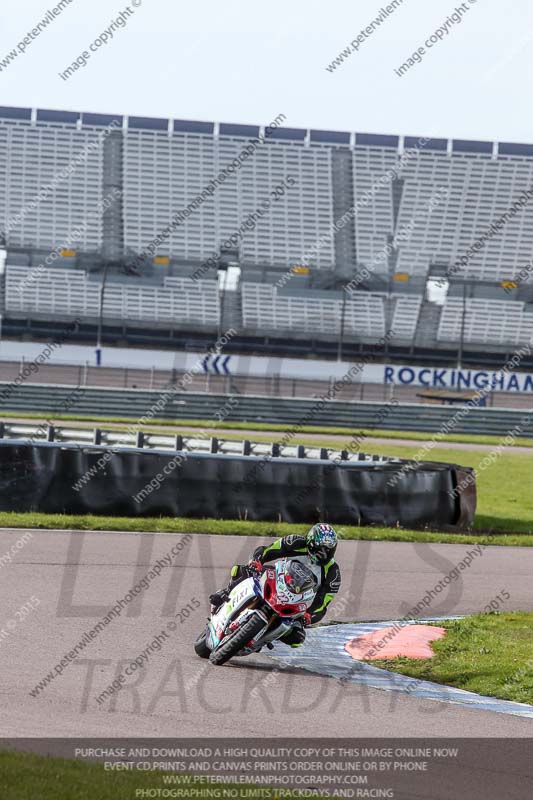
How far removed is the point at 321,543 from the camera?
351 inches

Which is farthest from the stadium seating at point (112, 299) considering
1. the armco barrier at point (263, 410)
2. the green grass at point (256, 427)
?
the green grass at point (256, 427)

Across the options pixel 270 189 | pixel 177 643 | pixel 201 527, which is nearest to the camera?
pixel 177 643

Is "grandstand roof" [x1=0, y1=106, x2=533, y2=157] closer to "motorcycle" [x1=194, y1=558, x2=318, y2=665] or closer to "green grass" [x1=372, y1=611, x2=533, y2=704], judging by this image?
"green grass" [x1=372, y1=611, x2=533, y2=704]

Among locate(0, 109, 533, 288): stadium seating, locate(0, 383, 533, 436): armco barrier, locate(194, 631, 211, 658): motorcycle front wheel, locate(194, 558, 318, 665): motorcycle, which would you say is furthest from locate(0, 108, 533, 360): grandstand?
locate(194, 558, 318, 665): motorcycle

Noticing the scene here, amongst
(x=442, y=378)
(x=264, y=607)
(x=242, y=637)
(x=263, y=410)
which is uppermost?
(x=264, y=607)

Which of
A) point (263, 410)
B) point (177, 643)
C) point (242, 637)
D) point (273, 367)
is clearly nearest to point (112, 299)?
point (273, 367)

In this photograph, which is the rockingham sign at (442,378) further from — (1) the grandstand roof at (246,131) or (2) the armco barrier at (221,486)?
(2) the armco barrier at (221,486)

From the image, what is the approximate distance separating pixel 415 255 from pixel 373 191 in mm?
4363

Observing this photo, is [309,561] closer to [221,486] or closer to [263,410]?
[221,486]

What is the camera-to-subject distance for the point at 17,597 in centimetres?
1115

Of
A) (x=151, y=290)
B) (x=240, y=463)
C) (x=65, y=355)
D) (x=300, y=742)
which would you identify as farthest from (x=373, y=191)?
(x=300, y=742)

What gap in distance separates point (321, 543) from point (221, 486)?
8855 mm

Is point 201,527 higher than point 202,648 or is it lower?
lower

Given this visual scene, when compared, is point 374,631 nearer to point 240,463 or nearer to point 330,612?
point 330,612
